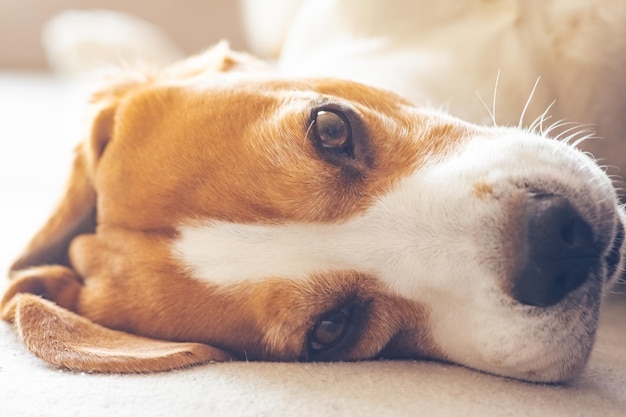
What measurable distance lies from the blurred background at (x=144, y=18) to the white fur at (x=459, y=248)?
407 cm

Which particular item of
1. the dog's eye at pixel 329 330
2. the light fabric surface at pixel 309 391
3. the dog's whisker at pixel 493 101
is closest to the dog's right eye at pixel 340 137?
the dog's eye at pixel 329 330

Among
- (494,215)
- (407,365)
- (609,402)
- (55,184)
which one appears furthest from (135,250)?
(55,184)

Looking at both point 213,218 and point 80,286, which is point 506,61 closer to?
point 213,218

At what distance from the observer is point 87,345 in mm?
1351

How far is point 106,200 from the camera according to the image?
1.61 meters

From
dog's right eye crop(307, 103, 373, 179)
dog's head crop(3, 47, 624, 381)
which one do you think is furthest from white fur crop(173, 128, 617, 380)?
dog's right eye crop(307, 103, 373, 179)

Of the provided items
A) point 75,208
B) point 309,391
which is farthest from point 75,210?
point 309,391

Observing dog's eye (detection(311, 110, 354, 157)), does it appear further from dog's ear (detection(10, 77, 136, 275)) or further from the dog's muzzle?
dog's ear (detection(10, 77, 136, 275))

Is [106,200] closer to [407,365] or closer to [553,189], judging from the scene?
[407,365]

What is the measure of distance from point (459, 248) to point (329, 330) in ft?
0.91

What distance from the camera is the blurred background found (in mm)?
5277

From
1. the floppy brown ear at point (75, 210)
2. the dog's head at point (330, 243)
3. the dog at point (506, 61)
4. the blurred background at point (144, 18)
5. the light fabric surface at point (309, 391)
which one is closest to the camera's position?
the light fabric surface at point (309, 391)

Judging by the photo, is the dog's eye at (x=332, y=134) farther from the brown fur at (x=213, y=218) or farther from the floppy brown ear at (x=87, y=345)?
the floppy brown ear at (x=87, y=345)

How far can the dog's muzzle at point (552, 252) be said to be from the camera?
1127mm
